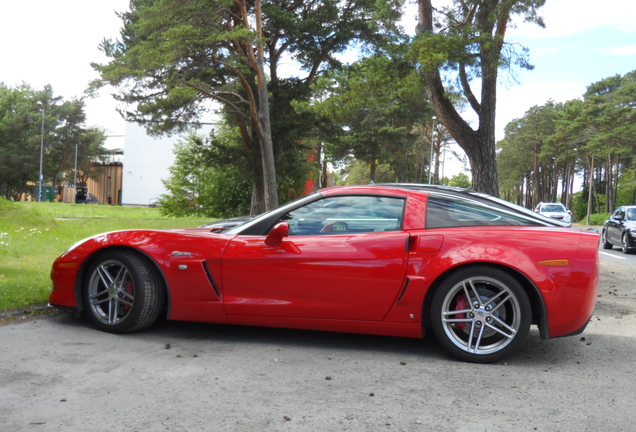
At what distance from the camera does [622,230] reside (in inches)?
720

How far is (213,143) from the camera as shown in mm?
30766

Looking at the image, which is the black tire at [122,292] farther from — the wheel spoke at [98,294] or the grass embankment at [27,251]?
the grass embankment at [27,251]

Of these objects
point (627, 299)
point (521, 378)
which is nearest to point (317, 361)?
point (521, 378)

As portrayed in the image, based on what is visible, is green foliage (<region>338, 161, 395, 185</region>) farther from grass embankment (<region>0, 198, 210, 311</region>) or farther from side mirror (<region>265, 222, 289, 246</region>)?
side mirror (<region>265, 222, 289, 246</region>)

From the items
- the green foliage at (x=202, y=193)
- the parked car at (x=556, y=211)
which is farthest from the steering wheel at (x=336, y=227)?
the green foliage at (x=202, y=193)

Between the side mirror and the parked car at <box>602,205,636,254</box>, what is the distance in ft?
51.3

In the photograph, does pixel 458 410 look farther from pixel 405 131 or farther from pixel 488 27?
pixel 405 131

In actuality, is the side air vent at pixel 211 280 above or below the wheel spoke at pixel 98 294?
above

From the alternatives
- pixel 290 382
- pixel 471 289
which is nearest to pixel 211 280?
pixel 290 382

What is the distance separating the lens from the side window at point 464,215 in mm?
4703

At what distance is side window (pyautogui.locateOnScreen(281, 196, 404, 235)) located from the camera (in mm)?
4789

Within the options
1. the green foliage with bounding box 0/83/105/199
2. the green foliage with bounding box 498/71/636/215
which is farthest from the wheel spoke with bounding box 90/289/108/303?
the green foliage with bounding box 0/83/105/199

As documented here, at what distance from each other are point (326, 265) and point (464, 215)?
113 cm

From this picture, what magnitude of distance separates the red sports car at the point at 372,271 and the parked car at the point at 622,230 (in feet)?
48.0
